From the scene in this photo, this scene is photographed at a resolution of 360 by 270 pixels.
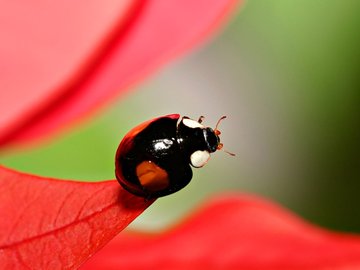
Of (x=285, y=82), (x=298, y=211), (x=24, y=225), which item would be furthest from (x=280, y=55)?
(x=24, y=225)

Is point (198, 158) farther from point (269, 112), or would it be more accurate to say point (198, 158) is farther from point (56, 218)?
point (269, 112)

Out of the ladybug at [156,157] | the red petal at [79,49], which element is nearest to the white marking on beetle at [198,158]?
the ladybug at [156,157]

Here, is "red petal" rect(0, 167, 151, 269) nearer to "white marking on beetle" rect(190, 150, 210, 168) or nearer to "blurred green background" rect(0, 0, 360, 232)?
"white marking on beetle" rect(190, 150, 210, 168)

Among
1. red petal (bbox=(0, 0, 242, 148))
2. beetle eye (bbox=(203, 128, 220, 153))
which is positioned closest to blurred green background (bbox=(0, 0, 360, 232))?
red petal (bbox=(0, 0, 242, 148))

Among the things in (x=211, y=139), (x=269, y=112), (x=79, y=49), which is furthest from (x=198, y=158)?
(x=269, y=112)

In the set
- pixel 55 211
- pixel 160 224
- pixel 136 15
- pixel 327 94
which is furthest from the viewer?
pixel 327 94

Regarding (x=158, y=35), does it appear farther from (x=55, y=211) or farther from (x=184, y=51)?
(x=55, y=211)
